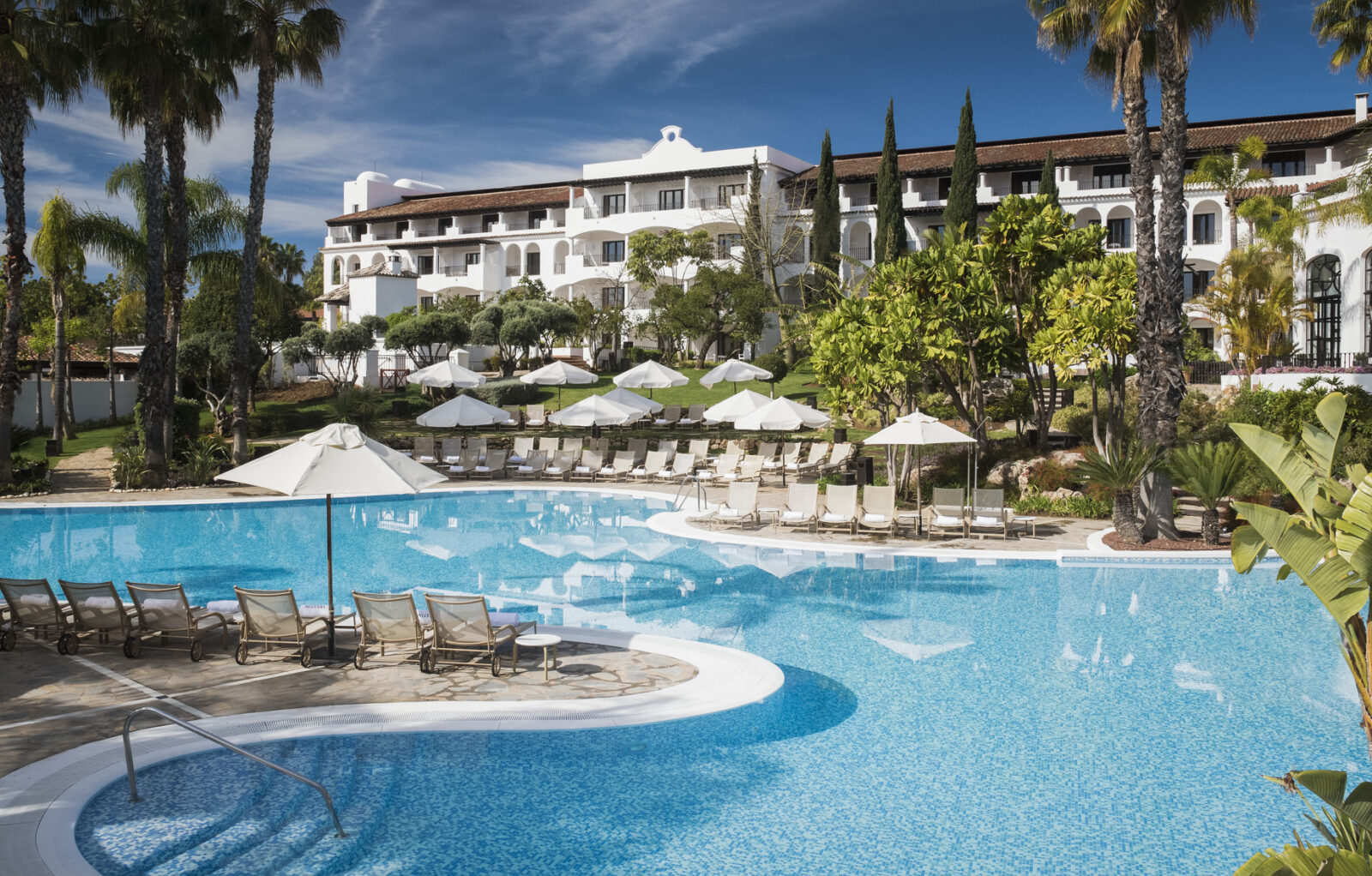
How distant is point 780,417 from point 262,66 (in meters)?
15.9

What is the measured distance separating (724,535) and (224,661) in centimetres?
916

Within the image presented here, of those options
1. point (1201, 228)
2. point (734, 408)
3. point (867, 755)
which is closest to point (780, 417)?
point (734, 408)

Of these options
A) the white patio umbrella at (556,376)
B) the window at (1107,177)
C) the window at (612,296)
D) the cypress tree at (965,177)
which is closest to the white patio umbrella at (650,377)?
the white patio umbrella at (556,376)

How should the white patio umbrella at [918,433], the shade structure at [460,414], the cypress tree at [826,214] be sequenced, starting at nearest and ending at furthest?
the white patio umbrella at [918,433]
the shade structure at [460,414]
the cypress tree at [826,214]

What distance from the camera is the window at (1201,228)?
149 feet

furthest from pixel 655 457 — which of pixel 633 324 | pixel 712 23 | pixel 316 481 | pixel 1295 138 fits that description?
pixel 1295 138

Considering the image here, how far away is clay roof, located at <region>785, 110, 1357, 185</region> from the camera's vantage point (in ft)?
138

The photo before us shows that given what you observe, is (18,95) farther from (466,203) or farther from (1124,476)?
(466,203)

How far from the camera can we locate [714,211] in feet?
172

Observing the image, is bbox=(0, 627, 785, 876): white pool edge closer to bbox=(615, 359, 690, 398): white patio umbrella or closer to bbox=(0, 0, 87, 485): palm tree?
bbox=(0, 0, 87, 485): palm tree

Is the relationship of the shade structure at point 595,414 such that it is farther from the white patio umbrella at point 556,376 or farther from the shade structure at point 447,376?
the shade structure at point 447,376

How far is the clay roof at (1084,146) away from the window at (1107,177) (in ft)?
3.57

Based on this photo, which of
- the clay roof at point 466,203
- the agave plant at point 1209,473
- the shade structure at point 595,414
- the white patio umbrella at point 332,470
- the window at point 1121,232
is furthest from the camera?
the clay roof at point 466,203

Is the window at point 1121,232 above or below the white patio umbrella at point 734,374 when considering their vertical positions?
above
